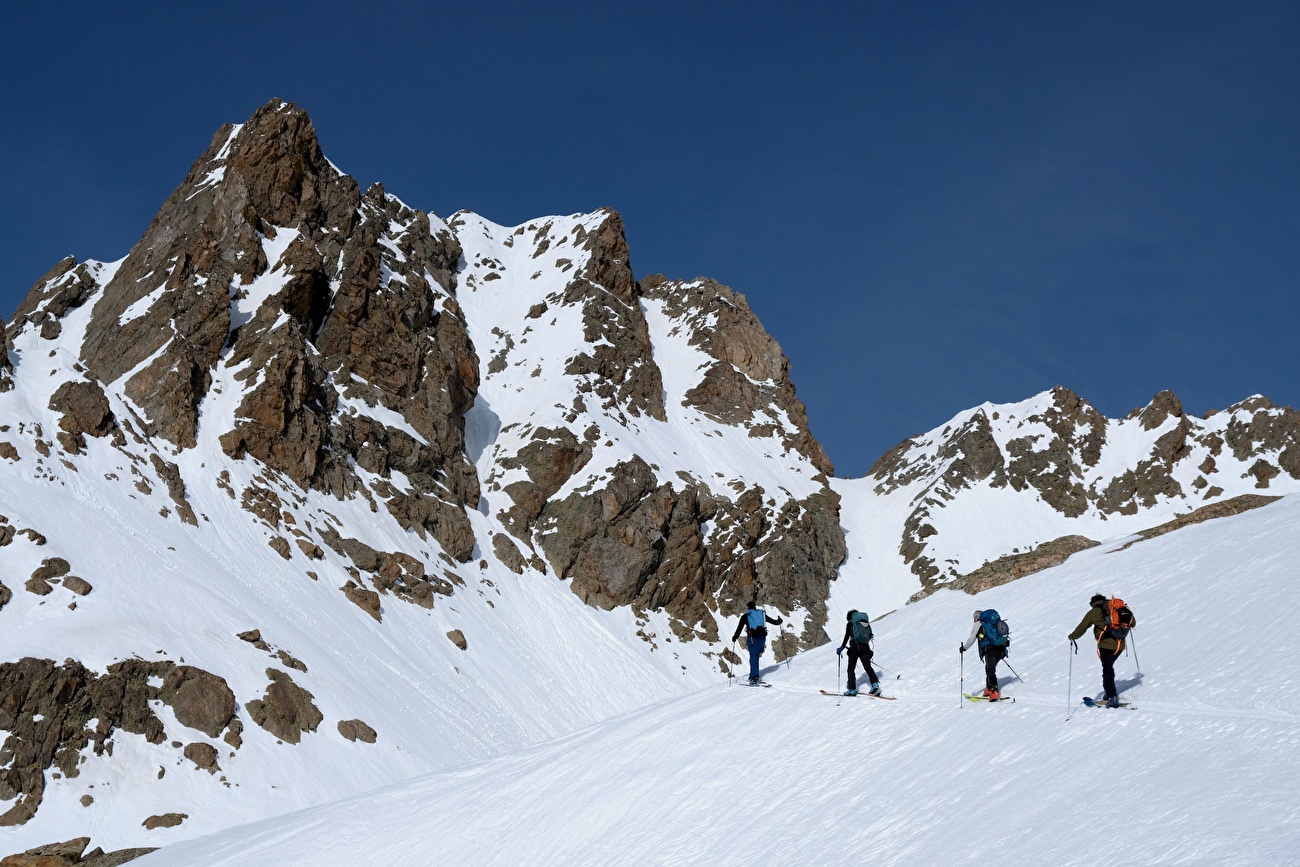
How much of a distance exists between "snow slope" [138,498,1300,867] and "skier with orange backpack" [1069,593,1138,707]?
0.48 m

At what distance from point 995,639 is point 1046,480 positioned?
101m

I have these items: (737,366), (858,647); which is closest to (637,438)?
(737,366)

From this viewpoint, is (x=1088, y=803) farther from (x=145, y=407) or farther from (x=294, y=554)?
(x=145, y=407)

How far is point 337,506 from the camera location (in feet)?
216

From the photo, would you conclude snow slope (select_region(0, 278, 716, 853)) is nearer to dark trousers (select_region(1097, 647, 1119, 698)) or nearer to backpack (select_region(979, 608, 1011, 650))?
backpack (select_region(979, 608, 1011, 650))

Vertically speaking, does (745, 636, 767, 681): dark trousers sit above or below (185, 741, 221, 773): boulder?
below

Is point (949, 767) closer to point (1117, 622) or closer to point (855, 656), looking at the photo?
point (1117, 622)

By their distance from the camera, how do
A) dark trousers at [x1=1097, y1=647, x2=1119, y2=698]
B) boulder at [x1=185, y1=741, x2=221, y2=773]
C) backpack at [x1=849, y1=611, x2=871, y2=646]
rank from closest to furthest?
dark trousers at [x1=1097, y1=647, x2=1119, y2=698] → backpack at [x1=849, y1=611, x2=871, y2=646] → boulder at [x1=185, y1=741, x2=221, y2=773]

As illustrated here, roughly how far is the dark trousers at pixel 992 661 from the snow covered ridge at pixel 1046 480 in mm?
77924

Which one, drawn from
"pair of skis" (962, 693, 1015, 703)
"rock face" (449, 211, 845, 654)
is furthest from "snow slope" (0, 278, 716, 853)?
"pair of skis" (962, 693, 1015, 703)

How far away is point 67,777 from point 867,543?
263 feet

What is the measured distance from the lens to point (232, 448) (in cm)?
6169

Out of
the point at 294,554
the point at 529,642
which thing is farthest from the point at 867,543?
the point at 294,554

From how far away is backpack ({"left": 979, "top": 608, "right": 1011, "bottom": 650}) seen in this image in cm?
1923
